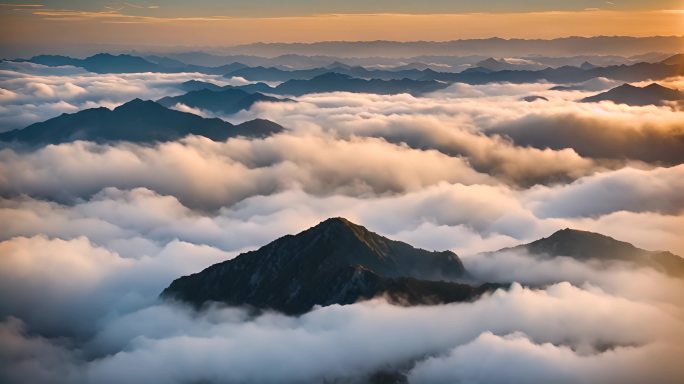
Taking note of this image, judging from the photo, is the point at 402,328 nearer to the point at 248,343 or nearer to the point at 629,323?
the point at 248,343

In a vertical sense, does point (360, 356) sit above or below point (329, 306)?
below

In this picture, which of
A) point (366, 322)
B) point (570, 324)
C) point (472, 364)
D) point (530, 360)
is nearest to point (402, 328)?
point (366, 322)

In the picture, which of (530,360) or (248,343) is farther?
(248,343)

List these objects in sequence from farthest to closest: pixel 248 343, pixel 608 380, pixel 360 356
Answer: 1. pixel 248 343
2. pixel 360 356
3. pixel 608 380

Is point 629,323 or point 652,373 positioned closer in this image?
point 652,373

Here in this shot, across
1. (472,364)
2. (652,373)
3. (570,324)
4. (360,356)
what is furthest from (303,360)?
(652,373)

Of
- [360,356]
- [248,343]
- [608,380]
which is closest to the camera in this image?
[608,380]

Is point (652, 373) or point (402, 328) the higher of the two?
point (402, 328)

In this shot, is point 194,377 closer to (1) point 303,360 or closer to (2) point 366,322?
(1) point 303,360
